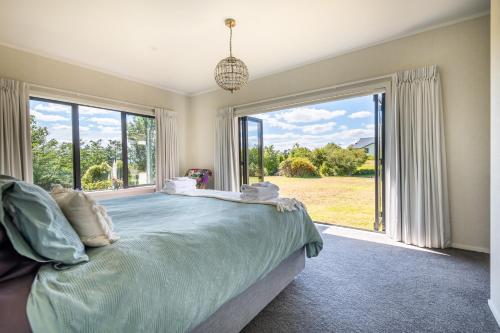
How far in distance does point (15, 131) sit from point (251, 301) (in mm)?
3516

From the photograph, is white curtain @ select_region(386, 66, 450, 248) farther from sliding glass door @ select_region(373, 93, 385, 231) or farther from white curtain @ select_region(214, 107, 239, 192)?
white curtain @ select_region(214, 107, 239, 192)

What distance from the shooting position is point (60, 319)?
75cm

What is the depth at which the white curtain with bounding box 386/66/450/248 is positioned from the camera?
2.76m

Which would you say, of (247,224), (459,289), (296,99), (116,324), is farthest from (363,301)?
(296,99)

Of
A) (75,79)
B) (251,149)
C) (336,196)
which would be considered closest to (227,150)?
(251,149)

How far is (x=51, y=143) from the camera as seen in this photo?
3.45 m

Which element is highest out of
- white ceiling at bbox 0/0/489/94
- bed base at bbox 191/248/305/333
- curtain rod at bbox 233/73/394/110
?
white ceiling at bbox 0/0/489/94

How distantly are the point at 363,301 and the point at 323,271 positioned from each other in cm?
54

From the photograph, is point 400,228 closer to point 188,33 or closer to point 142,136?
point 188,33

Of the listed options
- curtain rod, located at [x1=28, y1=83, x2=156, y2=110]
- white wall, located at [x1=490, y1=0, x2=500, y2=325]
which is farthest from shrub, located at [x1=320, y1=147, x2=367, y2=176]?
curtain rod, located at [x1=28, y1=83, x2=156, y2=110]

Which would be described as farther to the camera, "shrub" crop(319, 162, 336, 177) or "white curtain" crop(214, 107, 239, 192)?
"shrub" crop(319, 162, 336, 177)

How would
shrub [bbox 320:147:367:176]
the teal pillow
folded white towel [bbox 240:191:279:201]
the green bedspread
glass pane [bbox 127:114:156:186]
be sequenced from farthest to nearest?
shrub [bbox 320:147:367:176]
glass pane [bbox 127:114:156:186]
folded white towel [bbox 240:191:279:201]
the teal pillow
the green bedspread

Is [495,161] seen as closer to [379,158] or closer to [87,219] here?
[379,158]

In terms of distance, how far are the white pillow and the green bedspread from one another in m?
0.05
